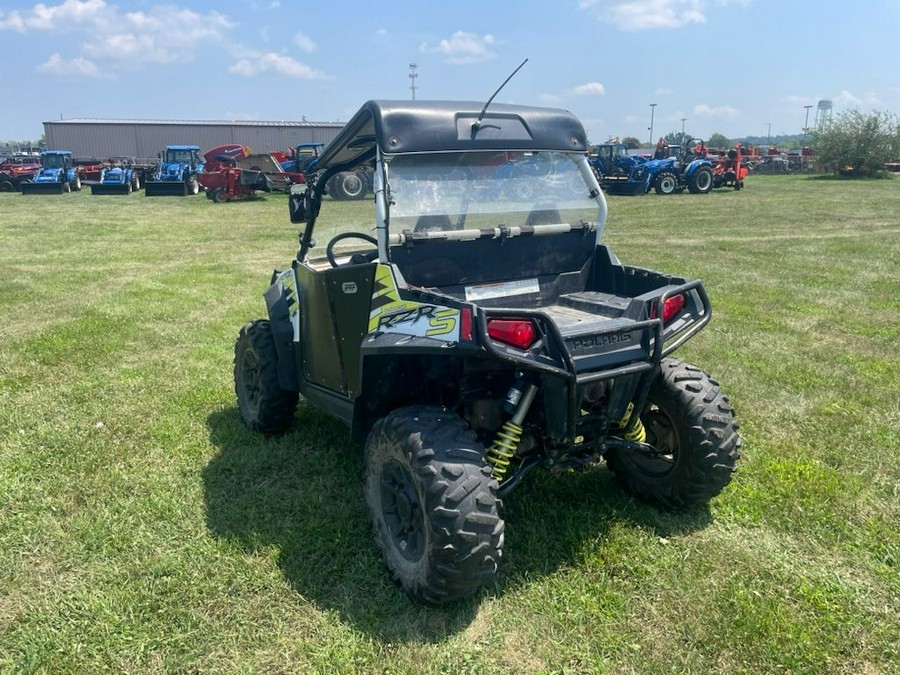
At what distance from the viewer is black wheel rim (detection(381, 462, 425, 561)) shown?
299 centimetres

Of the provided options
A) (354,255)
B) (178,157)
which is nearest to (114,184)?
(178,157)

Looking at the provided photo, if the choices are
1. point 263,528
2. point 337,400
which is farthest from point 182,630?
point 337,400

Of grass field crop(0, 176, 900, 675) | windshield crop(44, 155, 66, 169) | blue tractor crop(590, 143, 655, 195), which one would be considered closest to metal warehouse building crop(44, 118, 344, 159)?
windshield crop(44, 155, 66, 169)

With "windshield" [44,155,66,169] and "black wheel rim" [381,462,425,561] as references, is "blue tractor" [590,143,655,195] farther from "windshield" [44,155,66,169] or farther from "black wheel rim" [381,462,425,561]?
"black wheel rim" [381,462,425,561]

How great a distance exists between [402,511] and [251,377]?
6.37ft

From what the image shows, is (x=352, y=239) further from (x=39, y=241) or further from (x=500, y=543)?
(x=39, y=241)

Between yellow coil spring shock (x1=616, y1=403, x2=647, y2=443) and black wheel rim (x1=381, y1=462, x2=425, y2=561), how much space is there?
40.1 inches

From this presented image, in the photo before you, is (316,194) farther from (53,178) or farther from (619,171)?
(53,178)

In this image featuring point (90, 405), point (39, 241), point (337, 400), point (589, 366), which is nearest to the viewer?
point (589, 366)

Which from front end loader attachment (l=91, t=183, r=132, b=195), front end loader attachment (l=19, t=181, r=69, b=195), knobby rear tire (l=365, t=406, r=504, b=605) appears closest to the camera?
knobby rear tire (l=365, t=406, r=504, b=605)

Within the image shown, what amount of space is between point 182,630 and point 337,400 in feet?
4.57

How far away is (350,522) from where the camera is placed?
3561 millimetres

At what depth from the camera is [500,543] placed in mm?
2750

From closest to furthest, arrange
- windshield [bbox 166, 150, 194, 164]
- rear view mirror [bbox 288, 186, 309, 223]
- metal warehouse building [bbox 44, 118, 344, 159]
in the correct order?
rear view mirror [bbox 288, 186, 309, 223] < windshield [bbox 166, 150, 194, 164] < metal warehouse building [bbox 44, 118, 344, 159]
